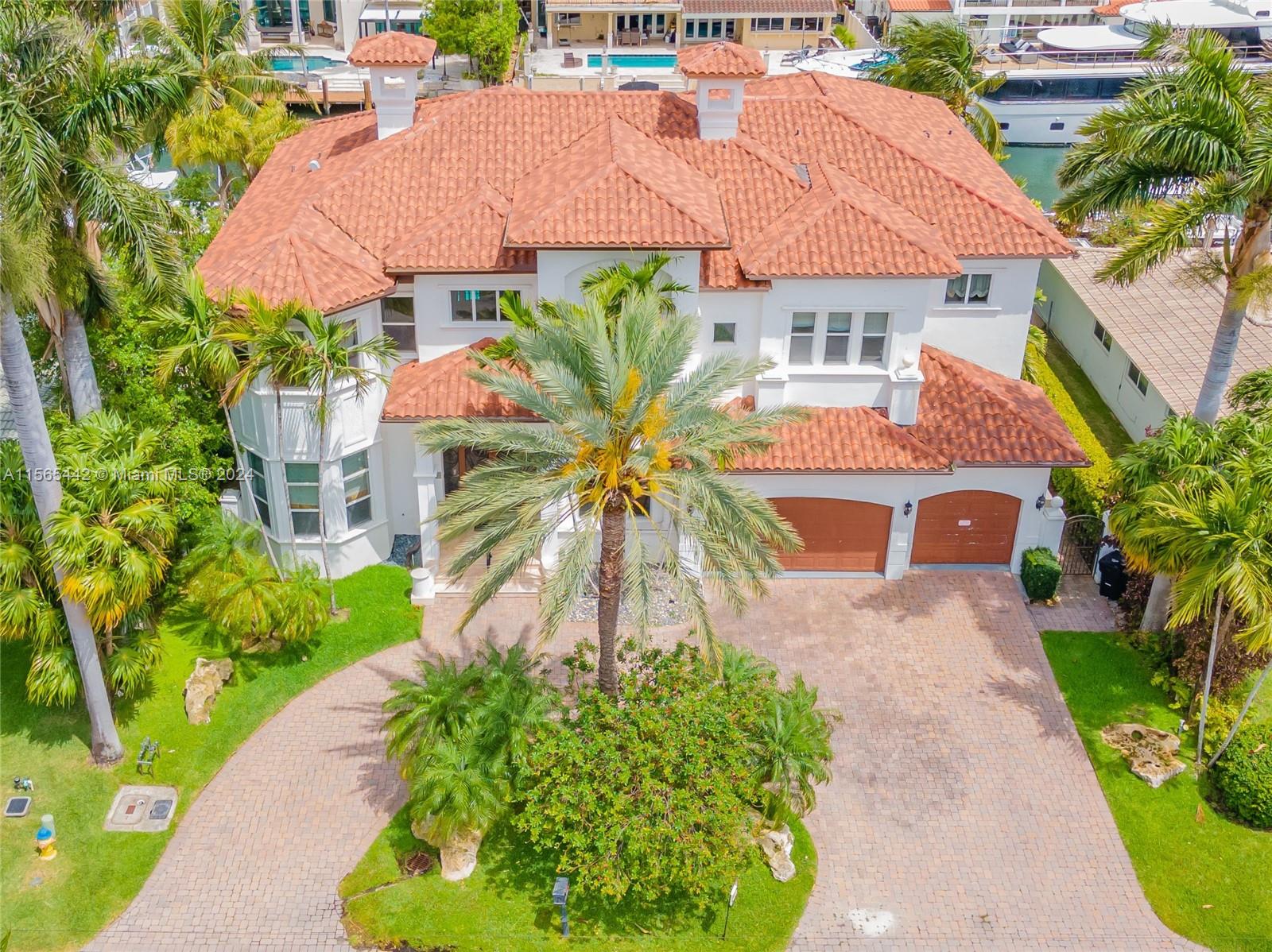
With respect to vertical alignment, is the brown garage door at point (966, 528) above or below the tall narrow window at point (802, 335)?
below

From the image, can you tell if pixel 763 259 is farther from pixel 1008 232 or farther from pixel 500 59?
pixel 500 59

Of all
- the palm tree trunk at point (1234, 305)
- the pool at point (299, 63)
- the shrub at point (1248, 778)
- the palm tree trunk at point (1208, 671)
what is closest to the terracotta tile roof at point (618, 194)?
the palm tree trunk at point (1234, 305)

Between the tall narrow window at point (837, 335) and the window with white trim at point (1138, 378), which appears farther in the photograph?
the window with white trim at point (1138, 378)

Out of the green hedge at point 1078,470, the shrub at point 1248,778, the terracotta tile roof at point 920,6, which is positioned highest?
the terracotta tile roof at point 920,6

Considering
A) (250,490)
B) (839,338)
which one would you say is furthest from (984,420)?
(250,490)

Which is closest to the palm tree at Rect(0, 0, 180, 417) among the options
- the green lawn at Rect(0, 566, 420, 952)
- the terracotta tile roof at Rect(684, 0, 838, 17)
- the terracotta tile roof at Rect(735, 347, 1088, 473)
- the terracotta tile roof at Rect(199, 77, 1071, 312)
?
the terracotta tile roof at Rect(199, 77, 1071, 312)

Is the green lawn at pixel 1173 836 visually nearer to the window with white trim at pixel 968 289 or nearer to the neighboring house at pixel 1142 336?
the neighboring house at pixel 1142 336

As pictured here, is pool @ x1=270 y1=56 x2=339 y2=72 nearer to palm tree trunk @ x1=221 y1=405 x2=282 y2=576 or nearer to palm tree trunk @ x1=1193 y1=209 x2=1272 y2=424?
palm tree trunk @ x1=221 y1=405 x2=282 y2=576
